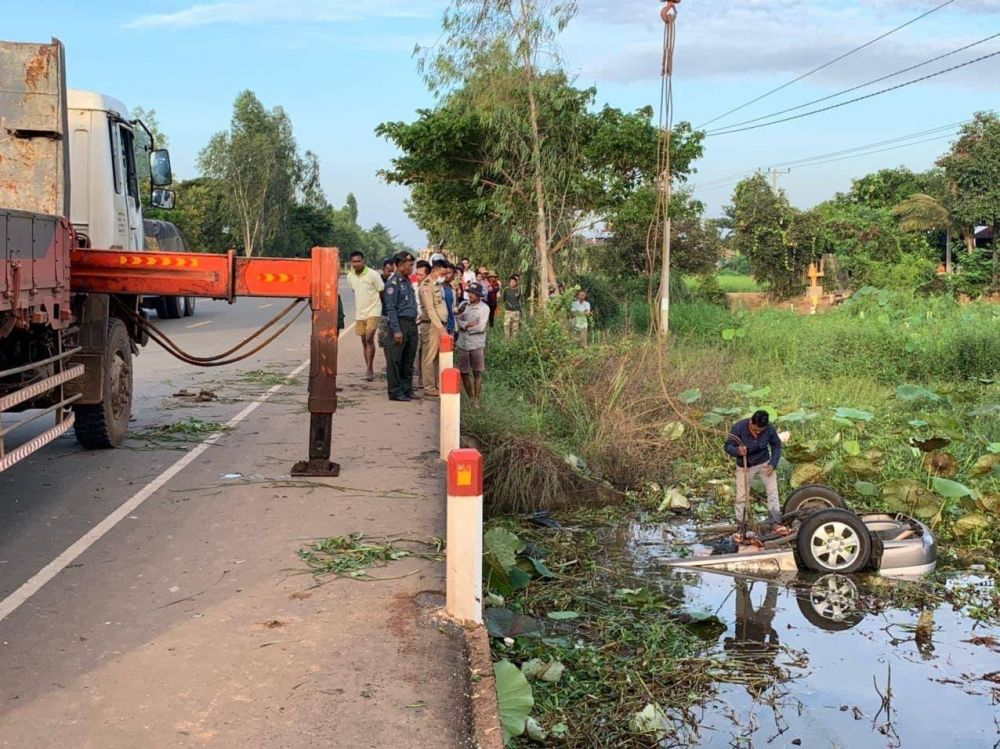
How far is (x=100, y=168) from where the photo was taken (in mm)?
10641

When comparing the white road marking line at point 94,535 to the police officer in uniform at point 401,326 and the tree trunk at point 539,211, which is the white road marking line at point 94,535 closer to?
the police officer in uniform at point 401,326

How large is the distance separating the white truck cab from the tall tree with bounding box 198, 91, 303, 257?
223ft

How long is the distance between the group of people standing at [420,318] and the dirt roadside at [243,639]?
4875 mm

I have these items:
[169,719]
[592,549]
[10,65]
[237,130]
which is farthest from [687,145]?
[237,130]

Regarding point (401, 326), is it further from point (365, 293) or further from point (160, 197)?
point (160, 197)

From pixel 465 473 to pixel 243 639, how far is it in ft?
Answer: 4.29

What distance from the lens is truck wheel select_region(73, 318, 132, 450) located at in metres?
9.12

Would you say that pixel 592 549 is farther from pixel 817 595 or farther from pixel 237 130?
pixel 237 130

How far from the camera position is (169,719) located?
402 cm

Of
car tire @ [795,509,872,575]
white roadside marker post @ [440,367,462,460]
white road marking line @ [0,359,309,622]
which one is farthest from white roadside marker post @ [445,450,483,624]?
car tire @ [795,509,872,575]

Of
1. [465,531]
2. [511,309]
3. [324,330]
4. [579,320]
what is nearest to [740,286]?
[511,309]

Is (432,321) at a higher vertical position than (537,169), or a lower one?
lower

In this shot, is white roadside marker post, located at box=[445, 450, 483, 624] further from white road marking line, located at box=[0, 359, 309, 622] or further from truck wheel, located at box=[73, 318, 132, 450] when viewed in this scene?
truck wheel, located at box=[73, 318, 132, 450]

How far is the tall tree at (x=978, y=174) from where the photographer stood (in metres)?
36.7
